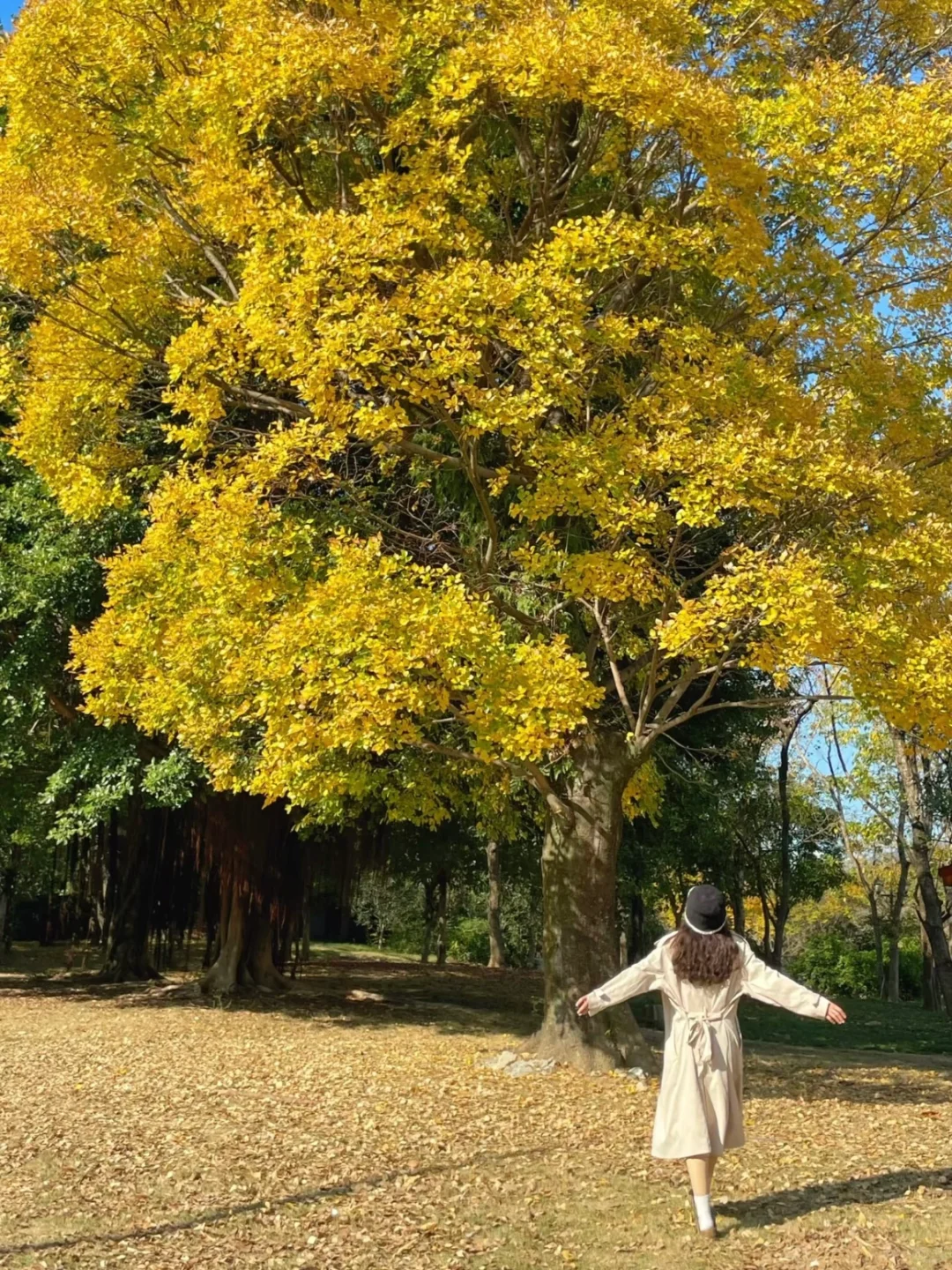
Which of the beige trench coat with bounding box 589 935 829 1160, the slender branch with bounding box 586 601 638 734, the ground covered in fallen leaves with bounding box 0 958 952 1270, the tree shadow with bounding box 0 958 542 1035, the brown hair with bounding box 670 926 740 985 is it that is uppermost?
the slender branch with bounding box 586 601 638 734

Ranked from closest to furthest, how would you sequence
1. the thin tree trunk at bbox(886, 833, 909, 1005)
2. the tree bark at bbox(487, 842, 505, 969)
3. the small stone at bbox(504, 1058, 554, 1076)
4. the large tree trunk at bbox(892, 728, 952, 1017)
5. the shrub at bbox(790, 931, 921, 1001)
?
the small stone at bbox(504, 1058, 554, 1076), the large tree trunk at bbox(892, 728, 952, 1017), the tree bark at bbox(487, 842, 505, 969), the thin tree trunk at bbox(886, 833, 909, 1005), the shrub at bbox(790, 931, 921, 1001)

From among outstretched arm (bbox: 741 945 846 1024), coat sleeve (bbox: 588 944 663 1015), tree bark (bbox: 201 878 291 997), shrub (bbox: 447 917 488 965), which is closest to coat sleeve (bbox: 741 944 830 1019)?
outstretched arm (bbox: 741 945 846 1024)

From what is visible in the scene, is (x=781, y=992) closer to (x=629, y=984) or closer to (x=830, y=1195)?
(x=629, y=984)

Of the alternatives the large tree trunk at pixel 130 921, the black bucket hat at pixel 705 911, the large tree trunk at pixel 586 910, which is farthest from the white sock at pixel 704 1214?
the large tree trunk at pixel 130 921

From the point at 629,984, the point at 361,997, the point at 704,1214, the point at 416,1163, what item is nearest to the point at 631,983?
the point at 629,984

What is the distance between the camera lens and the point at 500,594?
33.2ft

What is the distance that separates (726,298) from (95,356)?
5.41m

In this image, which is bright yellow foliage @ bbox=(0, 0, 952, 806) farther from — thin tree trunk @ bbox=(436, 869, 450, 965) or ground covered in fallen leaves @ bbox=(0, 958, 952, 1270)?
thin tree trunk @ bbox=(436, 869, 450, 965)

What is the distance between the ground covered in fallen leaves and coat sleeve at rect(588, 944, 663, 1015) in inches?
40.8

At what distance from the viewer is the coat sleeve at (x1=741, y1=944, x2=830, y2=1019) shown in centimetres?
509

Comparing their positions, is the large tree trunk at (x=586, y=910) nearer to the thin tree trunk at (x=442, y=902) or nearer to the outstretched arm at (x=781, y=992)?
the outstretched arm at (x=781, y=992)

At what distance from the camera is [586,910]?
986 centimetres

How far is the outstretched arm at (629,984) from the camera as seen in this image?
5246mm

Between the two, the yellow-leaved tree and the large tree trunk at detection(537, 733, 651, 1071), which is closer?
the yellow-leaved tree
